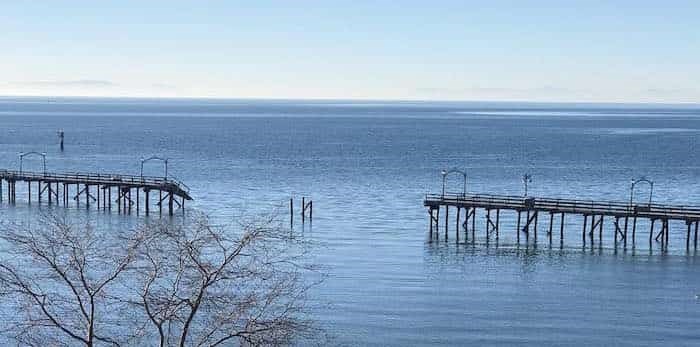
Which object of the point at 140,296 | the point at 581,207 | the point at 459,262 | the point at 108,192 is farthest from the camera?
the point at 108,192

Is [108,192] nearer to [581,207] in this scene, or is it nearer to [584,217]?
[581,207]

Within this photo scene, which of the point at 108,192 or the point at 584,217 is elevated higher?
the point at 584,217

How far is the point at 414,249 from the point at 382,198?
2851cm

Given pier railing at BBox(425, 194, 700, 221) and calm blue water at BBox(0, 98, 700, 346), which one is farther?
pier railing at BBox(425, 194, 700, 221)

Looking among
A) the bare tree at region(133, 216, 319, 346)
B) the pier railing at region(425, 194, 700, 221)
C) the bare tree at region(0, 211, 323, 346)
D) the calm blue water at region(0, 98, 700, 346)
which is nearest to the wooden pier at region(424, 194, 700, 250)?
the pier railing at region(425, 194, 700, 221)

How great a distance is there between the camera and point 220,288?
141 ft

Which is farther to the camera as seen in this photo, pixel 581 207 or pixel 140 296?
pixel 581 207

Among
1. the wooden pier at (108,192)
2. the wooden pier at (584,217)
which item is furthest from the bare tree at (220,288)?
the wooden pier at (584,217)

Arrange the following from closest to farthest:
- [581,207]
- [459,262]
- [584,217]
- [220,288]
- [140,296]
A: [140,296], [220,288], [459,262], [581,207], [584,217]

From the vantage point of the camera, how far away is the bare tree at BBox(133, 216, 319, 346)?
82.4ft

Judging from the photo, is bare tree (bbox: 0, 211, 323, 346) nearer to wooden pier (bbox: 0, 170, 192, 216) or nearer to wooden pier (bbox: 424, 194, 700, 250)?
wooden pier (bbox: 424, 194, 700, 250)

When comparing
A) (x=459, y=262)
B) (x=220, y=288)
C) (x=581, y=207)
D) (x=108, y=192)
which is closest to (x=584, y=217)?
(x=581, y=207)

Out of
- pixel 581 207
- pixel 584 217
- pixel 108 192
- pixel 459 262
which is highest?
pixel 581 207

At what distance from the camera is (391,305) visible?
48594 mm
